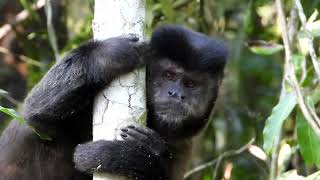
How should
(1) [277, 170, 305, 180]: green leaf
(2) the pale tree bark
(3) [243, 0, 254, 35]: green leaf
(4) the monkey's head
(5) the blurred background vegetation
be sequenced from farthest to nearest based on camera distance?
(3) [243, 0, 254, 35]: green leaf, (5) the blurred background vegetation, (1) [277, 170, 305, 180]: green leaf, (4) the monkey's head, (2) the pale tree bark

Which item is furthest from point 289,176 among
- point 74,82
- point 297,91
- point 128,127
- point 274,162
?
point 74,82

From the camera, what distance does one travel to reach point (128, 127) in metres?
3.21

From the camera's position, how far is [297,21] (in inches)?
177

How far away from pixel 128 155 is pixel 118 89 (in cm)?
40

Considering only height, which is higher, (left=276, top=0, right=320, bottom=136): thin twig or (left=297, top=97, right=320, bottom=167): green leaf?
(left=276, top=0, right=320, bottom=136): thin twig

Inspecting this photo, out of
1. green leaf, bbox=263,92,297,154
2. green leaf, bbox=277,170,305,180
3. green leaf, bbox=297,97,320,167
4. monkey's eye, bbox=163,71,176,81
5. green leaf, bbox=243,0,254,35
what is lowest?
green leaf, bbox=277,170,305,180

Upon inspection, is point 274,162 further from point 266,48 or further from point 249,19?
point 249,19

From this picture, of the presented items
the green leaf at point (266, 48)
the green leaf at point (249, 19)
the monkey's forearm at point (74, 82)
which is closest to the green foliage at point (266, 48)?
the green leaf at point (266, 48)

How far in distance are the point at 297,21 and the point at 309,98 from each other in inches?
32.9

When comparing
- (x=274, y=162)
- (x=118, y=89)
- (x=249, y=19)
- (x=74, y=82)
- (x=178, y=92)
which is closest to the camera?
(x=118, y=89)

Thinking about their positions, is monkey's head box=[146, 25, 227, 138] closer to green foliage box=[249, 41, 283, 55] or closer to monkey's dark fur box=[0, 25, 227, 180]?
monkey's dark fur box=[0, 25, 227, 180]

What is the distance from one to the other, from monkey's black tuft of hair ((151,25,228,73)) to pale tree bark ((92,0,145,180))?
2.34ft

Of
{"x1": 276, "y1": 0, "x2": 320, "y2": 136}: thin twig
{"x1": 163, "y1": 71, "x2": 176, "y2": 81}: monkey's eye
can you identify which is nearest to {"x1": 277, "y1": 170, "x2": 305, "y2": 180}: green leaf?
{"x1": 276, "y1": 0, "x2": 320, "y2": 136}: thin twig

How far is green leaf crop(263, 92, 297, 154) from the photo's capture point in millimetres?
3711
